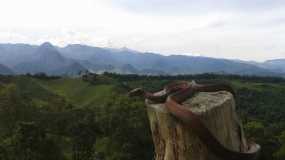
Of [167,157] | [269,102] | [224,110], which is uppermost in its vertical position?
[224,110]

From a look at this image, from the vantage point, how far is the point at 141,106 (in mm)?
50438

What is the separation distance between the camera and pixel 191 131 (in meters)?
4.47

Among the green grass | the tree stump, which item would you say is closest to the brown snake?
the tree stump

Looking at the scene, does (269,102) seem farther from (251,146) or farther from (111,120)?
(251,146)

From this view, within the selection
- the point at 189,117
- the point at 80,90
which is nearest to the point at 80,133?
the point at 189,117

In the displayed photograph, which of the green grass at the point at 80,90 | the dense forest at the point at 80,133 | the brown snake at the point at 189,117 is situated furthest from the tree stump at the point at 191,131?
the green grass at the point at 80,90

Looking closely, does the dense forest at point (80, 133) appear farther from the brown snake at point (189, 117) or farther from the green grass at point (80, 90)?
the green grass at point (80, 90)

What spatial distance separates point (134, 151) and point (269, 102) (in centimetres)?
11018

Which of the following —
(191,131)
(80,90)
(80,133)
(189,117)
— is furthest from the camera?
(80,90)

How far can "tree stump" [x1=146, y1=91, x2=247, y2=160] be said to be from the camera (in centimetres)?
454

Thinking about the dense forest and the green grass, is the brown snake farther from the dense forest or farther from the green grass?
the green grass

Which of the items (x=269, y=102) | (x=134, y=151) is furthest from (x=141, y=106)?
(x=269, y=102)

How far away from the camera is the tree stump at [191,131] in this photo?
179 inches

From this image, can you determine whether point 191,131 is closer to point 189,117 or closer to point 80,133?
point 189,117
